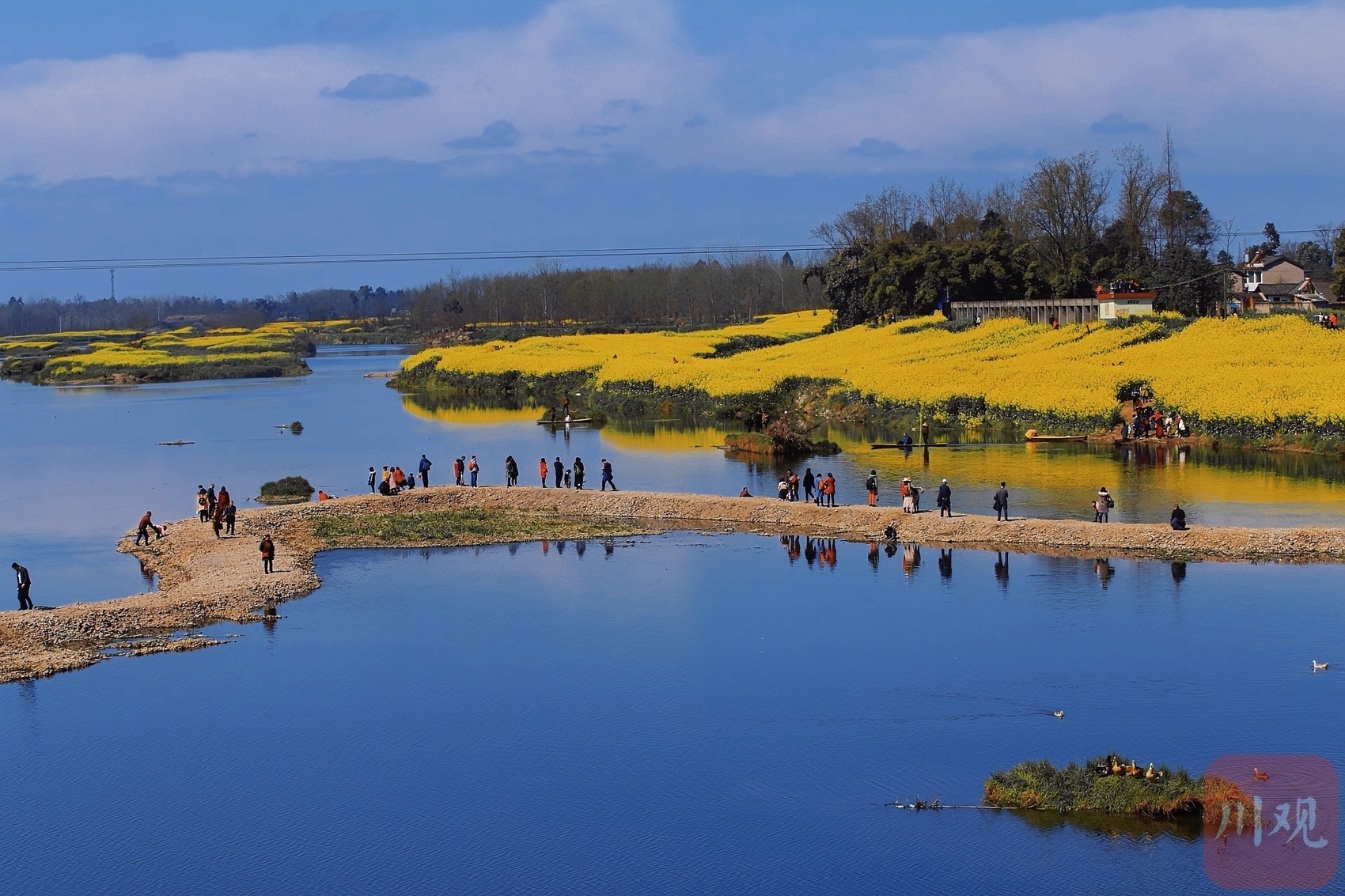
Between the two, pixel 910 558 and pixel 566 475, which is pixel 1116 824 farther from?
pixel 566 475

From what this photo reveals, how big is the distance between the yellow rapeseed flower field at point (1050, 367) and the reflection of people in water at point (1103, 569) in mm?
22192

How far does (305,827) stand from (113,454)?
5104cm

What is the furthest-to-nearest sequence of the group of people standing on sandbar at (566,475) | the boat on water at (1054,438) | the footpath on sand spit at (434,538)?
1. the boat on water at (1054,438)
2. the group of people standing on sandbar at (566,475)
3. the footpath on sand spit at (434,538)

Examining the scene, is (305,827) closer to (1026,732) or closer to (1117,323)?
(1026,732)

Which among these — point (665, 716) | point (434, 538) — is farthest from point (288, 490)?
point (665, 716)

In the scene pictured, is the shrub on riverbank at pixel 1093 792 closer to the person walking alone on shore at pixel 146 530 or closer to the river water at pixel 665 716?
the river water at pixel 665 716

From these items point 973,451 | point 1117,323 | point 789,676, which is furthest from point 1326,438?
point 789,676

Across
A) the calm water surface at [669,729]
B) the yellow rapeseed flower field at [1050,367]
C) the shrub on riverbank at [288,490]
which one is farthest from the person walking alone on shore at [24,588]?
the yellow rapeseed flower field at [1050,367]

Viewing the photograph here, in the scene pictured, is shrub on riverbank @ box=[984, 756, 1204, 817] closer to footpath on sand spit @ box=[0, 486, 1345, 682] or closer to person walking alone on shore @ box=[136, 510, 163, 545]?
footpath on sand spit @ box=[0, 486, 1345, 682]

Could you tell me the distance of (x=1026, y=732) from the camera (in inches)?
1017

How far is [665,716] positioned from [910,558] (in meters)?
14.4

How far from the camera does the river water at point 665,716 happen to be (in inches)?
857

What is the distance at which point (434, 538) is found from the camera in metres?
44.6

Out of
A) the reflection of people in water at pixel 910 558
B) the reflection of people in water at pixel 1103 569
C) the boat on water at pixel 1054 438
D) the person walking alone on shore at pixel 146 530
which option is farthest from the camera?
the boat on water at pixel 1054 438
